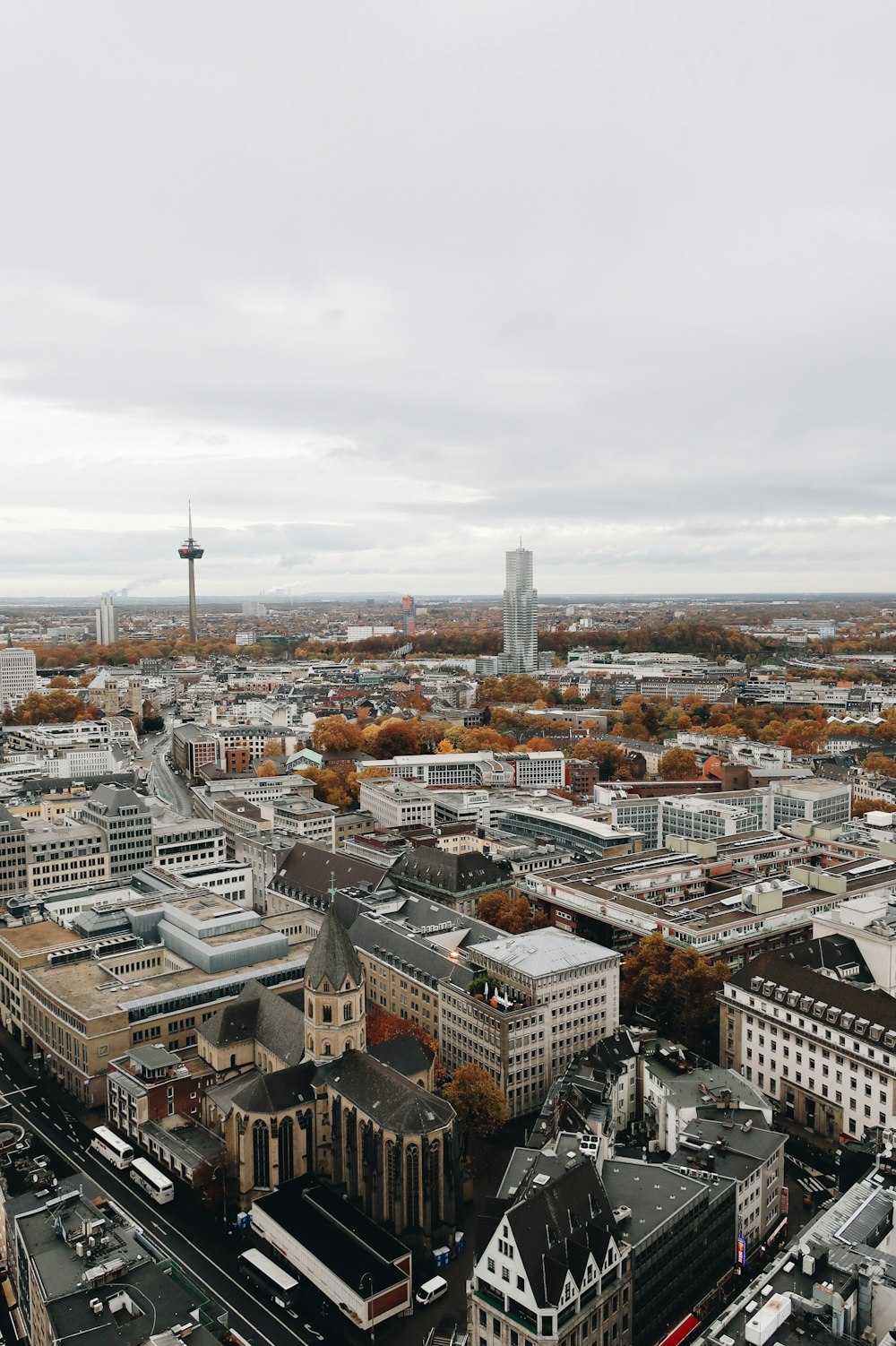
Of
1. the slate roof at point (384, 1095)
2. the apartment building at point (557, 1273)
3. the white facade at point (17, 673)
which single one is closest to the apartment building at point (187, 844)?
the slate roof at point (384, 1095)

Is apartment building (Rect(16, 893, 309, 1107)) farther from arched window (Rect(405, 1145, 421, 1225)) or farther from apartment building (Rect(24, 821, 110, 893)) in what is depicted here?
arched window (Rect(405, 1145, 421, 1225))

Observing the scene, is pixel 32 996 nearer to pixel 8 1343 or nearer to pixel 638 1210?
pixel 8 1343

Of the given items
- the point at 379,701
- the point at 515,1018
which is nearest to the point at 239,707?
the point at 379,701

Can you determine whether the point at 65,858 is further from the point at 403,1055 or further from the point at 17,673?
the point at 17,673

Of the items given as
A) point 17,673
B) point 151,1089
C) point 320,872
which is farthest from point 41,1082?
point 17,673

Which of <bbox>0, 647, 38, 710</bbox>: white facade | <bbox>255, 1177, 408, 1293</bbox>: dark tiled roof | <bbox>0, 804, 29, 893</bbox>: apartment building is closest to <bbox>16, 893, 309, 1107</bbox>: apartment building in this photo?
<bbox>255, 1177, 408, 1293</bbox>: dark tiled roof
